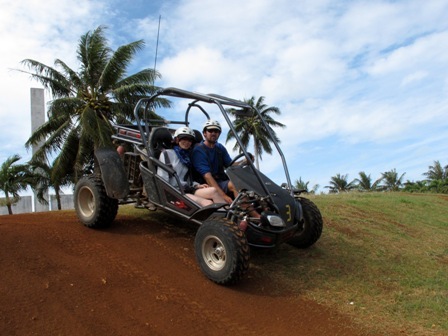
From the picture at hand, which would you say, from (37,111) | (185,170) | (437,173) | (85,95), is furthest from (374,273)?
(437,173)

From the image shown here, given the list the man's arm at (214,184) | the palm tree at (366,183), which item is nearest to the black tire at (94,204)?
the man's arm at (214,184)

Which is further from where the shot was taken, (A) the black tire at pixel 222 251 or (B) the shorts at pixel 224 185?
(B) the shorts at pixel 224 185

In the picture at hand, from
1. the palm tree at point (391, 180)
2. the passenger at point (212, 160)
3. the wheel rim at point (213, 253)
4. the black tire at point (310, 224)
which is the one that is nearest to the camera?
the wheel rim at point (213, 253)

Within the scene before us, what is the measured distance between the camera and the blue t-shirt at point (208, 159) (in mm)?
6094

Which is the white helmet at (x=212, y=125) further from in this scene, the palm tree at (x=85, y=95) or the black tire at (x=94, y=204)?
the palm tree at (x=85, y=95)

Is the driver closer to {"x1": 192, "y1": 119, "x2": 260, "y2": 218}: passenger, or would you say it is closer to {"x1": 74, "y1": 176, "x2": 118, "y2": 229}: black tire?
{"x1": 192, "y1": 119, "x2": 260, "y2": 218}: passenger

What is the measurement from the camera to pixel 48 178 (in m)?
29.5

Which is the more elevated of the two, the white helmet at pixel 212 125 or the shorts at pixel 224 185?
the white helmet at pixel 212 125

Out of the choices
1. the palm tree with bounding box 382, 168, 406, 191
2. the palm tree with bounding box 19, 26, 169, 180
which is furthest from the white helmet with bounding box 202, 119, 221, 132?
the palm tree with bounding box 382, 168, 406, 191

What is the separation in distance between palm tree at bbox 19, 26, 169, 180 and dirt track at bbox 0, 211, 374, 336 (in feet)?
67.9

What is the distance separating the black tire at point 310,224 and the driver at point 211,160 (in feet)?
3.66

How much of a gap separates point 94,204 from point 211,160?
194 centimetres

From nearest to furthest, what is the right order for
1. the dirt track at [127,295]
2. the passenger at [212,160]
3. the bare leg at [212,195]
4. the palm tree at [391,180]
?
the dirt track at [127,295] → the bare leg at [212,195] → the passenger at [212,160] → the palm tree at [391,180]

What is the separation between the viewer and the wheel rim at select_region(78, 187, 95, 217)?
6.81 meters
